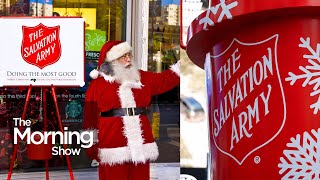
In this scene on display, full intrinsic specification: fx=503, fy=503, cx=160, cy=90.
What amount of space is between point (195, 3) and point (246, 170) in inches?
29.1

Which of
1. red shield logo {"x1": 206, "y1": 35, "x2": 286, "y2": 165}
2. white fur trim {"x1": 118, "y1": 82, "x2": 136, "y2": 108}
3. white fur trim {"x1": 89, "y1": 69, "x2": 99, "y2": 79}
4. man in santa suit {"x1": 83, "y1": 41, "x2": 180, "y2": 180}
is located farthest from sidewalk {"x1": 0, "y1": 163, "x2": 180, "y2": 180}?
red shield logo {"x1": 206, "y1": 35, "x2": 286, "y2": 165}

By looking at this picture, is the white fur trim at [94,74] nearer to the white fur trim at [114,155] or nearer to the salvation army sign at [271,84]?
the white fur trim at [114,155]

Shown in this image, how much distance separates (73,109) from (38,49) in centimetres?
51

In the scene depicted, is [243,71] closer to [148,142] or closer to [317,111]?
[317,111]

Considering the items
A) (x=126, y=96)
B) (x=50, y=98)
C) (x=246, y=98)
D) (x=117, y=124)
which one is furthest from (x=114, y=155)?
(x=246, y=98)

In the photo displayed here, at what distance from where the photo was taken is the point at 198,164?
2.05 meters

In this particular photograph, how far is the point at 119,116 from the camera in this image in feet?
9.80

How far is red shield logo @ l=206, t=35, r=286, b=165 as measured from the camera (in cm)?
92

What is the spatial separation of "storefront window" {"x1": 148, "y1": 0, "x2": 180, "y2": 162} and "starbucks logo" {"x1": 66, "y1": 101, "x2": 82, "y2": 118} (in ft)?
1.65

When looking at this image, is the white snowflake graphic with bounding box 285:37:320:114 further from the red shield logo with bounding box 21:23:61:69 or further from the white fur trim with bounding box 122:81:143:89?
the red shield logo with bounding box 21:23:61:69

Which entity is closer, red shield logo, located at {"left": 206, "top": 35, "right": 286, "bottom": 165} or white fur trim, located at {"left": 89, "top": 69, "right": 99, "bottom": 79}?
red shield logo, located at {"left": 206, "top": 35, "right": 286, "bottom": 165}

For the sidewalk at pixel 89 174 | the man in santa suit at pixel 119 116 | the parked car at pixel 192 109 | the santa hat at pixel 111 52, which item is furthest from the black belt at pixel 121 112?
the parked car at pixel 192 109

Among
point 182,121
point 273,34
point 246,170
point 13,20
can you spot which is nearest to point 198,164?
point 182,121

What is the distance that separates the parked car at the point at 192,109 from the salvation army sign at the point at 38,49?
1.23 m
